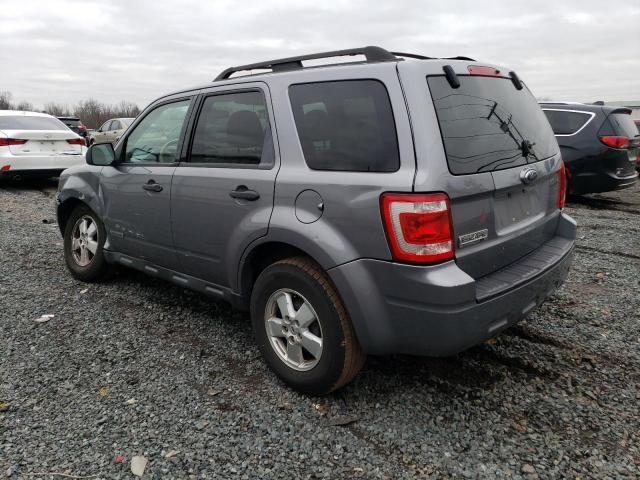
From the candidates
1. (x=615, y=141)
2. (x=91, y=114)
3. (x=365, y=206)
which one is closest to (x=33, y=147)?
(x=365, y=206)

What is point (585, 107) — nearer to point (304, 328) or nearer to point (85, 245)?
point (304, 328)

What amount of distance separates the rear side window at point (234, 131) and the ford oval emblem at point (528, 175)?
1.39 metres

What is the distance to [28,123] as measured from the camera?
10328mm

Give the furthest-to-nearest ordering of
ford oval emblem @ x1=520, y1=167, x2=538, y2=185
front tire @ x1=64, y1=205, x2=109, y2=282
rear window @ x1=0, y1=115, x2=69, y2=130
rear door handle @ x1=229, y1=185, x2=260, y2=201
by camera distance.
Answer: rear window @ x1=0, y1=115, x2=69, y2=130 < front tire @ x1=64, y1=205, x2=109, y2=282 < rear door handle @ x1=229, y1=185, x2=260, y2=201 < ford oval emblem @ x1=520, y1=167, x2=538, y2=185

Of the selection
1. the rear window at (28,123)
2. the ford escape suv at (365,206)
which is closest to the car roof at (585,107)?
the ford escape suv at (365,206)

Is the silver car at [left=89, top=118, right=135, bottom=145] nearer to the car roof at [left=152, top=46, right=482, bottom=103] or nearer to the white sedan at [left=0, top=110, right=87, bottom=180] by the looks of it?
the white sedan at [left=0, top=110, right=87, bottom=180]

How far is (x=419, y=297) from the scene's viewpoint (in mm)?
2334

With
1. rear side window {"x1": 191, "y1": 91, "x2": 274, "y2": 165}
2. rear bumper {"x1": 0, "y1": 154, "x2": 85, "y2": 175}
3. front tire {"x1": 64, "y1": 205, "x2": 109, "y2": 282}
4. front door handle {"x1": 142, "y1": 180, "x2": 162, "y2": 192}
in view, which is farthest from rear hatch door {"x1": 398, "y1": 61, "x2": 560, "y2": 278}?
rear bumper {"x1": 0, "y1": 154, "x2": 85, "y2": 175}

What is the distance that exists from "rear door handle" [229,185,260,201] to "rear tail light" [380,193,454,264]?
2.90 ft

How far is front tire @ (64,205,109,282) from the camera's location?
15.0 feet

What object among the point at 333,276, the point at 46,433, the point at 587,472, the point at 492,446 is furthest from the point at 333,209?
the point at 46,433

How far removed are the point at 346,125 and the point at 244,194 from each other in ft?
2.50

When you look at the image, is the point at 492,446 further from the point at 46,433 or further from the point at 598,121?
the point at 598,121

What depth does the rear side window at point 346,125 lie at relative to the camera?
2.45 meters
